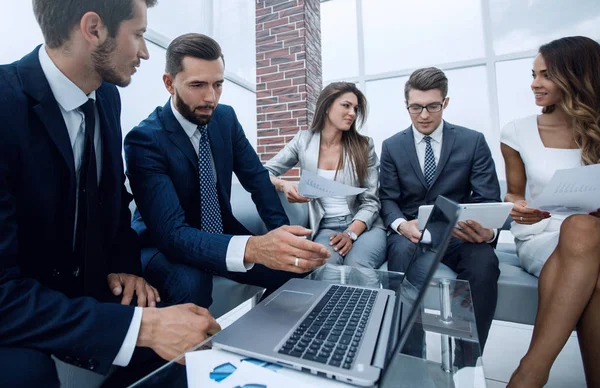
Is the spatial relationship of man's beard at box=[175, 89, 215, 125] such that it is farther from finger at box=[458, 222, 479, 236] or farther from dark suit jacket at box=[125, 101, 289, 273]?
finger at box=[458, 222, 479, 236]

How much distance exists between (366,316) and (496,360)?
1219 mm

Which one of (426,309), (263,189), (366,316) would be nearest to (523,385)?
(426,309)

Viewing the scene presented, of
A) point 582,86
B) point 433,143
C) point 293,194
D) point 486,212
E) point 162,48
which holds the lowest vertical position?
point 486,212

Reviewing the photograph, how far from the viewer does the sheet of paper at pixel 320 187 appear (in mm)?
1157

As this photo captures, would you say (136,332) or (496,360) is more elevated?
(136,332)

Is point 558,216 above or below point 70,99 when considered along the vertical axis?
below

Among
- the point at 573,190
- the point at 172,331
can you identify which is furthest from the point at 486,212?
the point at 172,331

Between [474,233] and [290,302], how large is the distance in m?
0.91

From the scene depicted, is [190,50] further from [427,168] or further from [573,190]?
[573,190]

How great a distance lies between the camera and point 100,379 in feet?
2.71

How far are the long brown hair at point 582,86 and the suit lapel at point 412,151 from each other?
0.61 m

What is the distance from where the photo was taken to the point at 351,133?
1.95 m

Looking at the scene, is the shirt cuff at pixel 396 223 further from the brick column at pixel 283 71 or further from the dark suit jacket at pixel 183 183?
the brick column at pixel 283 71

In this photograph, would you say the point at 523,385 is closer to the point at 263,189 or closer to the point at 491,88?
the point at 263,189
